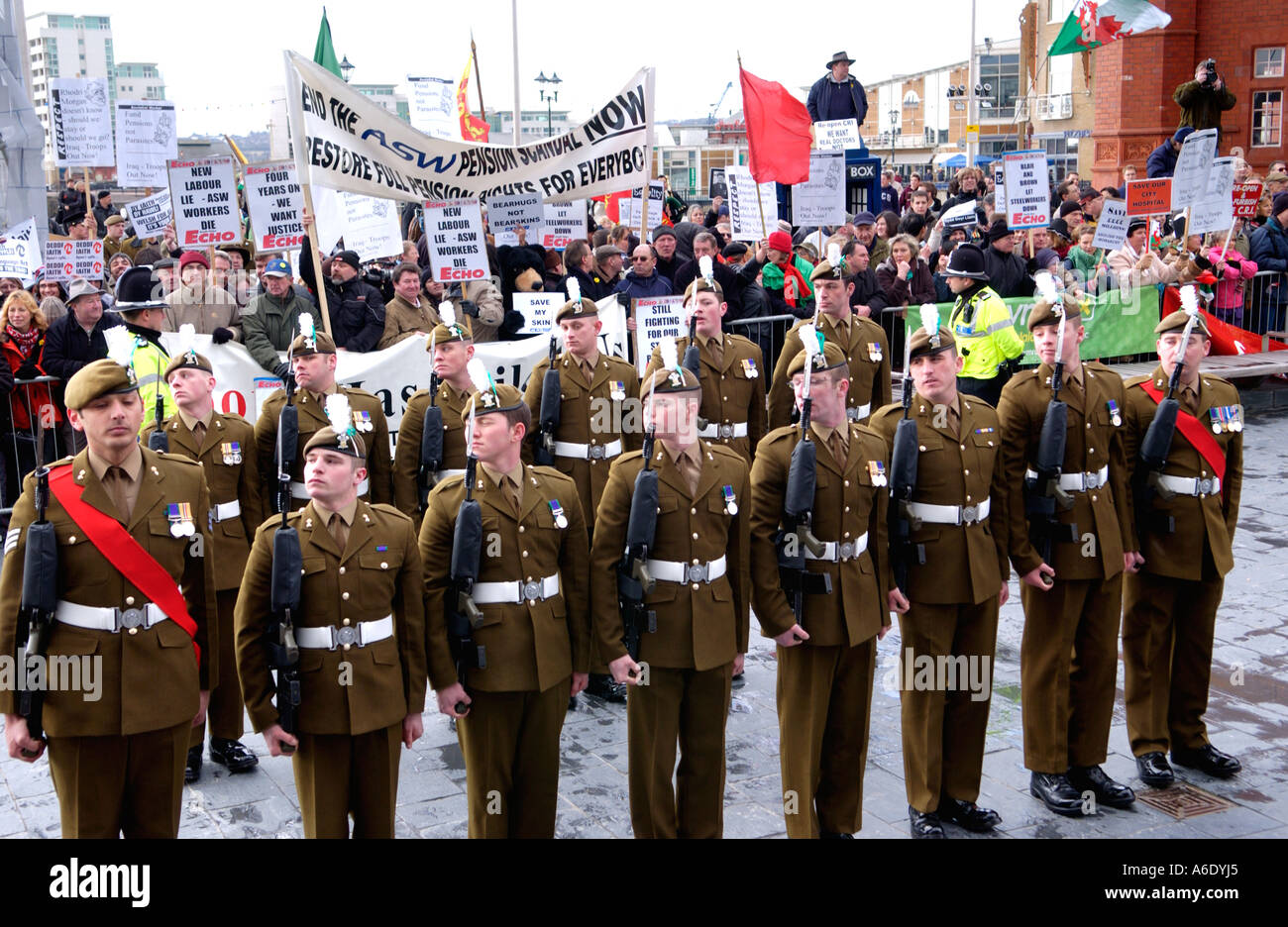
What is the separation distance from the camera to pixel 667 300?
1084cm

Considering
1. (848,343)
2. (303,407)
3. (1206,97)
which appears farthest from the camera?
(1206,97)

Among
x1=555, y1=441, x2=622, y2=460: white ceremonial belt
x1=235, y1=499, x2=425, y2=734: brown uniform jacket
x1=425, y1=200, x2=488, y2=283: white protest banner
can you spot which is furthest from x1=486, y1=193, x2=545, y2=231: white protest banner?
x1=235, y1=499, x2=425, y2=734: brown uniform jacket

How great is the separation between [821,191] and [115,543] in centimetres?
1116

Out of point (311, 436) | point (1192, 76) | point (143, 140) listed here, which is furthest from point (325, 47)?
point (1192, 76)

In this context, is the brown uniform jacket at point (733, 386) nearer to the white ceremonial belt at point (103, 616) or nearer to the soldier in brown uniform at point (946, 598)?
the soldier in brown uniform at point (946, 598)

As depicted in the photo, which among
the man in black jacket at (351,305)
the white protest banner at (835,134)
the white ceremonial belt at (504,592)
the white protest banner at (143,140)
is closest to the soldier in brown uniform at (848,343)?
the man in black jacket at (351,305)

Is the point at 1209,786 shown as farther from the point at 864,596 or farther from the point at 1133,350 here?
the point at 1133,350

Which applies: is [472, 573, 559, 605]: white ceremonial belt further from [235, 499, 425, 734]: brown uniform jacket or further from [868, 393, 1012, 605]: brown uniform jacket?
Result: [868, 393, 1012, 605]: brown uniform jacket

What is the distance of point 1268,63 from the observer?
3203 centimetres

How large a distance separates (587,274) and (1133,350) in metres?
7.20

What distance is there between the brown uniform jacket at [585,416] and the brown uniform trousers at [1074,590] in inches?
102

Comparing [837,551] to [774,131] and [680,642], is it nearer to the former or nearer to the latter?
[680,642]

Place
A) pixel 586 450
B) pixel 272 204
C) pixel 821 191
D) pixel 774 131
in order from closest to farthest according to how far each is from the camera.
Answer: pixel 586 450 → pixel 272 204 → pixel 774 131 → pixel 821 191
